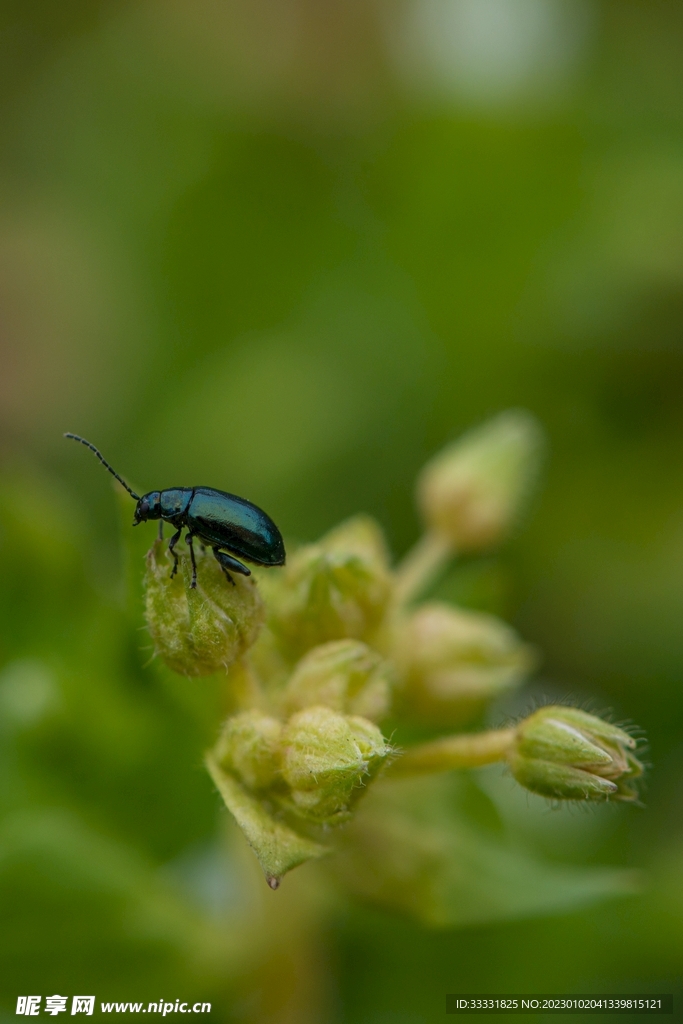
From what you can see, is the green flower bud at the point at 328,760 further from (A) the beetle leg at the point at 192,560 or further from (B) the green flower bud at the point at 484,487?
(B) the green flower bud at the point at 484,487

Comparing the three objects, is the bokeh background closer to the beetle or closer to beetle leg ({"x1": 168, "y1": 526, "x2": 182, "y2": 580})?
the beetle

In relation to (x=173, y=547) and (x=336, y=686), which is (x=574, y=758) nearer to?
(x=336, y=686)

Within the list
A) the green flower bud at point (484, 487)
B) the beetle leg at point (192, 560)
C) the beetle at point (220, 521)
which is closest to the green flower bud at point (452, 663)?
the beetle at point (220, 521)

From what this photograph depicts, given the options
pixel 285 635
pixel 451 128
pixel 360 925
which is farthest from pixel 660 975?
pixel 451 128

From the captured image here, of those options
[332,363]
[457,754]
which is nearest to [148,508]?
[457,754]

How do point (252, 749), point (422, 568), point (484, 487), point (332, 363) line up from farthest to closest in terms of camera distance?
point (332, 363) → point (484, 487) → point (422, 568) → point (252, 749)

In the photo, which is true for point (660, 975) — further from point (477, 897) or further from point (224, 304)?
point (224, 304)
